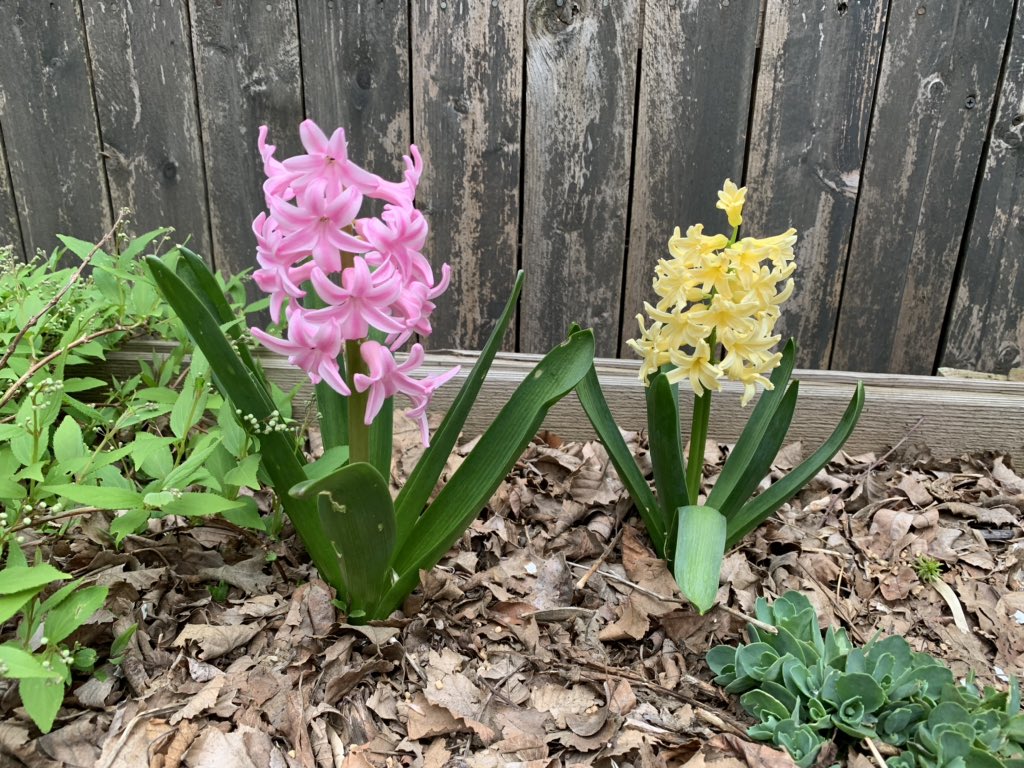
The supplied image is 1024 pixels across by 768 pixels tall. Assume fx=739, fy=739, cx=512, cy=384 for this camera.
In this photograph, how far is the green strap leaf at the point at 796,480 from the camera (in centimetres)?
150

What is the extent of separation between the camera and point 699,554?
1.27 metres

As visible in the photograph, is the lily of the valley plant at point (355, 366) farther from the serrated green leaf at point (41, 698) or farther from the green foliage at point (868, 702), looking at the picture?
the green foliage at point (868, 702)

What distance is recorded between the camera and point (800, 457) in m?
2.04

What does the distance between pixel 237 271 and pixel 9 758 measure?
1588 millimetres

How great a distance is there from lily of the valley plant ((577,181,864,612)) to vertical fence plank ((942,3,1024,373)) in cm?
109

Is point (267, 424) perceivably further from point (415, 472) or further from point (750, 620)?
point (750, 620)

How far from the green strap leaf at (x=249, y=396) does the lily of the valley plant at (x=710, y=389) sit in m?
0.59

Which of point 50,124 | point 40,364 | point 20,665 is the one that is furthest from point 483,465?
point 50,124

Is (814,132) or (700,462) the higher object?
(814,132)

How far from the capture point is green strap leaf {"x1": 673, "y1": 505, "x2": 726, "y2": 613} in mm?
1211

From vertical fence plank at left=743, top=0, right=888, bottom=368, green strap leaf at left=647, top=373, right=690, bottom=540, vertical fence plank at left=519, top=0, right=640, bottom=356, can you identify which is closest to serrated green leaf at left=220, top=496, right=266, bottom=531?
green strap leaf at left=647, top=373, right=690, bottom=540

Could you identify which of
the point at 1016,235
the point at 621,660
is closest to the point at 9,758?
the point at 621,660

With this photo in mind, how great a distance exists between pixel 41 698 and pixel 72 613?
4.6 inches

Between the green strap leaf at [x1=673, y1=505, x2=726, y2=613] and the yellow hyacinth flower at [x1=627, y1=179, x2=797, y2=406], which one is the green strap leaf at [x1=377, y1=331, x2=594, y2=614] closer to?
the yellow hyacinth flower at [x1=627, y1=179, x2=797, y2=406]
